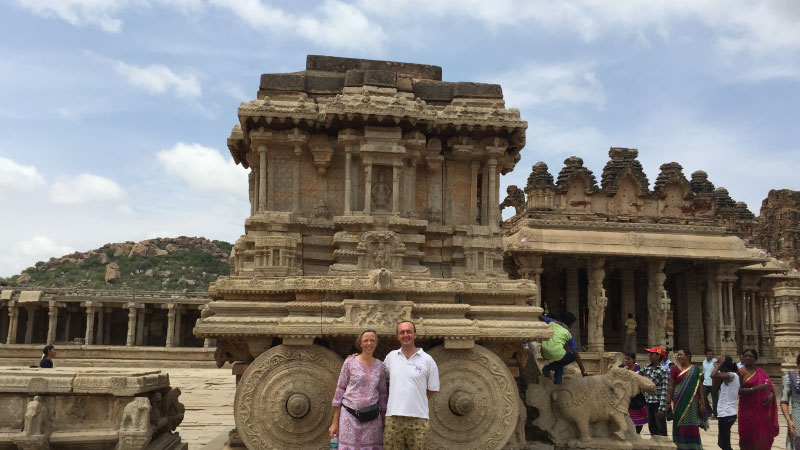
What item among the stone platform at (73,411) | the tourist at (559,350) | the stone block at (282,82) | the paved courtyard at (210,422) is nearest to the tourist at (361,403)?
the stone platform at (73,411)

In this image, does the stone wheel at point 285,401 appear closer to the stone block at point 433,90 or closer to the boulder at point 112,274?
the stone block at point 433,90

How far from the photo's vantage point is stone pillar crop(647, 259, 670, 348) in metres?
23.9

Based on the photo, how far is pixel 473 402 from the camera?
7379 mm

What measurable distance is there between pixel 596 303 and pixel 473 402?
57.0 feet

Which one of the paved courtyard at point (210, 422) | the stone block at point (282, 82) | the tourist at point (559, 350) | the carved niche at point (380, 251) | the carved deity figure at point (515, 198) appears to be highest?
the carved deity figure at point (515, 198)

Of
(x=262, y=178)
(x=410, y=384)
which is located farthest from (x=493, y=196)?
(x=410, y=384)

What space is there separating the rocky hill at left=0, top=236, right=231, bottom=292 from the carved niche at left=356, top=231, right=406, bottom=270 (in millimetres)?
67426

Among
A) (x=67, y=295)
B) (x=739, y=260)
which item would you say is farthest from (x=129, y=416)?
(x=67, y=295)

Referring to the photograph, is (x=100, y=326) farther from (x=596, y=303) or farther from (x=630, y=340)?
(x=630, y=340)

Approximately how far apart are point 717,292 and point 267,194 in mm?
20785

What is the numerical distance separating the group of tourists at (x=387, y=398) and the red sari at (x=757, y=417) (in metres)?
4.19

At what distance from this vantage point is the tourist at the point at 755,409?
303 inches

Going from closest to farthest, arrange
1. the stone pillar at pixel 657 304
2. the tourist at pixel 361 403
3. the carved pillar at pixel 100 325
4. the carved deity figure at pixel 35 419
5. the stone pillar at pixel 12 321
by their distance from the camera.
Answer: the tourist at pixel 361 403 → the carved deity figure at pixel 35 419 → the stone pillar at pixel 657 304 → the stone pillar at pixel 12 321 → the carved pillar at pixel 100 325

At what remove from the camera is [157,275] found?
79812 mm
